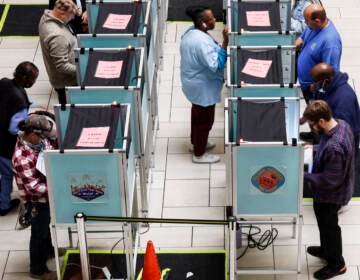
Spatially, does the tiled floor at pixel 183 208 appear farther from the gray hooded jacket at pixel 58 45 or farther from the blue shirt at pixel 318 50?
the blue shirt at pixel 318 50

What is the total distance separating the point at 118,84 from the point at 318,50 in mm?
2255

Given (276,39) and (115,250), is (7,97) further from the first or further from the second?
(276,39)

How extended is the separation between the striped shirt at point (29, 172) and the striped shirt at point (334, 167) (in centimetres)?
215

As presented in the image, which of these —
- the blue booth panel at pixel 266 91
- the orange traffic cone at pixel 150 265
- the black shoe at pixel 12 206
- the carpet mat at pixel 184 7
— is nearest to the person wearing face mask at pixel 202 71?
the blue booth panel at pixel 266 91

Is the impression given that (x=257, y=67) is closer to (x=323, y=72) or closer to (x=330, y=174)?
(x=323, y=72)

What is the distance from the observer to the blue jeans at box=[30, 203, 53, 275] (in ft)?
22.8

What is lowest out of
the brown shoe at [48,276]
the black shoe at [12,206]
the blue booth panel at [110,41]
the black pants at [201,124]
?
the brown shoe at [48,276]

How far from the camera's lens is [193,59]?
8.12 meters

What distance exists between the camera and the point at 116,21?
8.46 meters

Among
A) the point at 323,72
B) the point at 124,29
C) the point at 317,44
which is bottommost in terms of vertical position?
the point at 323,72

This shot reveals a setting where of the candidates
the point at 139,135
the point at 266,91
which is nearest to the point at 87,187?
the point at 139,135

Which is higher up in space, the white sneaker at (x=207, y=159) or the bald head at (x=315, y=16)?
the bald head at (x=315, y=16)

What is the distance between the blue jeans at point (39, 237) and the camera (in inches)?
273

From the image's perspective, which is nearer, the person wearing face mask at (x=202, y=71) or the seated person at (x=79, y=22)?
the person wearing face mask at (x=202, y=71)
